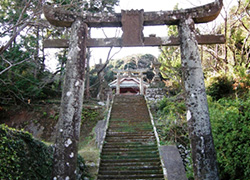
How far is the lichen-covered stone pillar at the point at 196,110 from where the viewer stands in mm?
3561

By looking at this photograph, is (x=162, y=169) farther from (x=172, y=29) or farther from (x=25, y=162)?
(x=172, y=29)

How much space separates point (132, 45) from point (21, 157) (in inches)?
126

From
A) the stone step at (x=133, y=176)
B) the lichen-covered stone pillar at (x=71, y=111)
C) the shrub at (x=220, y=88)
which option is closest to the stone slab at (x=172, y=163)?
the stone step at (x=133, y=176)

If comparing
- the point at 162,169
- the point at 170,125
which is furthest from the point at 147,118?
the point at 162,169

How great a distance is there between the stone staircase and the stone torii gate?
3.69m

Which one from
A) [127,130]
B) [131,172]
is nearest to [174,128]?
[127,130]

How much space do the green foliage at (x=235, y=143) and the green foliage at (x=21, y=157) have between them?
4.02 metres

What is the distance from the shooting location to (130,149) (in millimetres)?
8547

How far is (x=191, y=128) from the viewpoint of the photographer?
380cm

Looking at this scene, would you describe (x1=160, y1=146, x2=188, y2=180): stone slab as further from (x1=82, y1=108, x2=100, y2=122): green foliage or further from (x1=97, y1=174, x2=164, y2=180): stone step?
(x1=82, y1=108, x2=100, y2=122): green foliage

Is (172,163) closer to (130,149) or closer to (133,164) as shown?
(133,164)

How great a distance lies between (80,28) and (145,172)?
5.30 meters

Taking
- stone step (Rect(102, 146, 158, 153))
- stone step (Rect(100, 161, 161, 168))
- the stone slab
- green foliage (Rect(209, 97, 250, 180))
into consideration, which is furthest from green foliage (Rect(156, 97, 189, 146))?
green foliage (Rect(209, 97, 250, 180))

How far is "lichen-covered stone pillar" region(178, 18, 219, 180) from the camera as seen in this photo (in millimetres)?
3561
